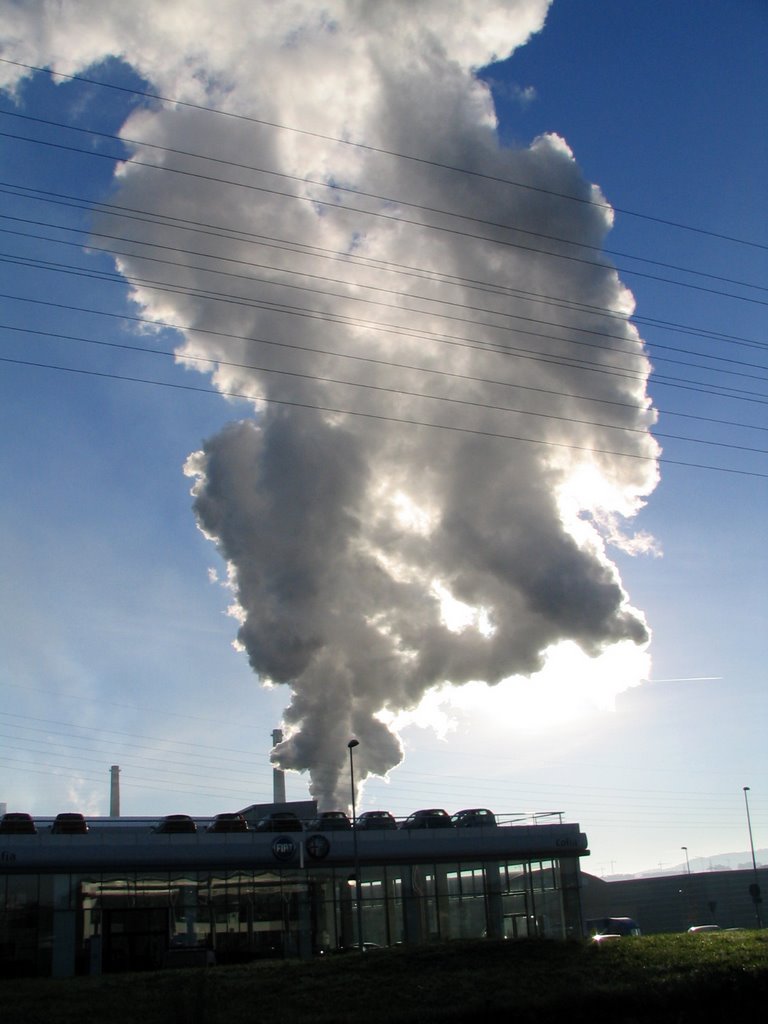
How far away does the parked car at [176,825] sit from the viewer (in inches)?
1842

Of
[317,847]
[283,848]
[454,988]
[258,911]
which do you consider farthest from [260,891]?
[454,988]

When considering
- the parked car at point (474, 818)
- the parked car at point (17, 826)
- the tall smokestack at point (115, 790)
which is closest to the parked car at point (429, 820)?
the parked car at point (474, 818)

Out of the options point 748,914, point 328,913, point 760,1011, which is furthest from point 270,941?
point 748,914

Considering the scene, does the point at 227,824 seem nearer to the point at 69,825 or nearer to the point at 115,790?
the point at 69,825

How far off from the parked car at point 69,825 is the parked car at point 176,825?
132 inches

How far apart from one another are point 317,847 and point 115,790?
64259 mm

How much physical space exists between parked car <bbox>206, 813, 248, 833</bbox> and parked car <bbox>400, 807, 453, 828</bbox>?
29.5 feet

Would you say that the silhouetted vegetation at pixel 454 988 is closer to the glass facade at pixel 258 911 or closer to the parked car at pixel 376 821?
the glass facade at pixel 258 911

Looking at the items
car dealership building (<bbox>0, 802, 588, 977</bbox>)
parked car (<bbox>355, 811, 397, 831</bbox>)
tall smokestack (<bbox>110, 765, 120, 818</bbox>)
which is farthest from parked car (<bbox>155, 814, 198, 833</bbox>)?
tall smokestack (<bbox>110, 765, 120, 818</bbox>)

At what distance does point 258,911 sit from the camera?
149 ft

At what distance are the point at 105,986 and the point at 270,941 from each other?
53.8 ft

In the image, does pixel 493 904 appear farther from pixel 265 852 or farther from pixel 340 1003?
pixel 340 1003

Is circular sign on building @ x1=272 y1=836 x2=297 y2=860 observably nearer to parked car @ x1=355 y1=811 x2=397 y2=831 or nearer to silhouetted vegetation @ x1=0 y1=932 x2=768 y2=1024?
parked car @ x1=355 y1=811 x2=397 y2=831

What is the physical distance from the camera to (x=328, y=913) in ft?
153
